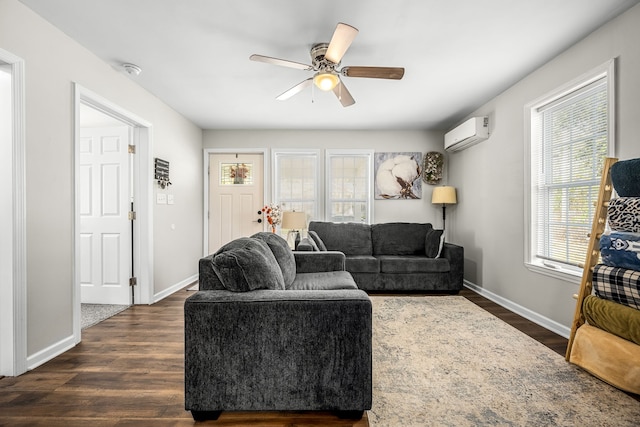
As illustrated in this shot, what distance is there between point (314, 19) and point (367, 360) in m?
2.30

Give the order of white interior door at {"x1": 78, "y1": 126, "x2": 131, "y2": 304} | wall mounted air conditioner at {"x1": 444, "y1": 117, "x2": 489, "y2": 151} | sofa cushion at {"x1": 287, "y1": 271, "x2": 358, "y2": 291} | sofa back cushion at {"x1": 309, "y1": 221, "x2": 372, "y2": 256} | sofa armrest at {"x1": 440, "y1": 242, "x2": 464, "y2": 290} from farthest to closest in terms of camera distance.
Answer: sofa back cushion at {"x1": 309, "y1": 221, "x2": 372, "y2": 256}, sofa armrest at {"x1": 440, "y1": 242, "x2": 464, "y2": 290}, wall mounted air conditioner at {"x1": 444, "y1": 117, "x2": 489, "y2": 151}, white interior door at {"x1": 78, "y1": 126, "x2": 131, "y2": 304}, sofa cushion at {"x1": 287, "y1": 271, "x2": 358, "y2": 291}

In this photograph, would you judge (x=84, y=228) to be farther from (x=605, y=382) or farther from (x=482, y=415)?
(x=605, y=382)

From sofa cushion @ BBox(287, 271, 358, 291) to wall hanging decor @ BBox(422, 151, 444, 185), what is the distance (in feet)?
9.80

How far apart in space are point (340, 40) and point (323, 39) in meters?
0.51

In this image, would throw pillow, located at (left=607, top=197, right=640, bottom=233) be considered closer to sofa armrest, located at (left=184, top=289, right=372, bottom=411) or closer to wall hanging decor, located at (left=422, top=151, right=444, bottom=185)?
sofa armrest, located at (left=184, top=289, right=372, bottom=411)

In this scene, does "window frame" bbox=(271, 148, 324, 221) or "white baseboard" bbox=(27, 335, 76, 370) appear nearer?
"white baseboard" bbox=(27, 335, 76, 370)

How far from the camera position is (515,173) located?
359cm

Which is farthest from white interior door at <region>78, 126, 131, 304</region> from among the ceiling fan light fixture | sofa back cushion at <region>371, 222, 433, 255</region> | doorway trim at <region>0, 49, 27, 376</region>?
sofa back cushion at <region>371, 222, 433, 255</region>

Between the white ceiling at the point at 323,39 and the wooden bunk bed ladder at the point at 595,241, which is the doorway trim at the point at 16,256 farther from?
the wooden bunk bed ladder at the point at 595,241

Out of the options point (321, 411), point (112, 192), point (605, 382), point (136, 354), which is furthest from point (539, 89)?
point (112, 192)

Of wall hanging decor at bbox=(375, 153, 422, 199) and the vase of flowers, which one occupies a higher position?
wall hanging decor at bbox=(375, 153, 422, 199)

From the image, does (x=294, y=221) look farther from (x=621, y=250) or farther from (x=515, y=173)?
(x=621, y=250)

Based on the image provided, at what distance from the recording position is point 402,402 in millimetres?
1838

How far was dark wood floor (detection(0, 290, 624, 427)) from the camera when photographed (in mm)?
1698
